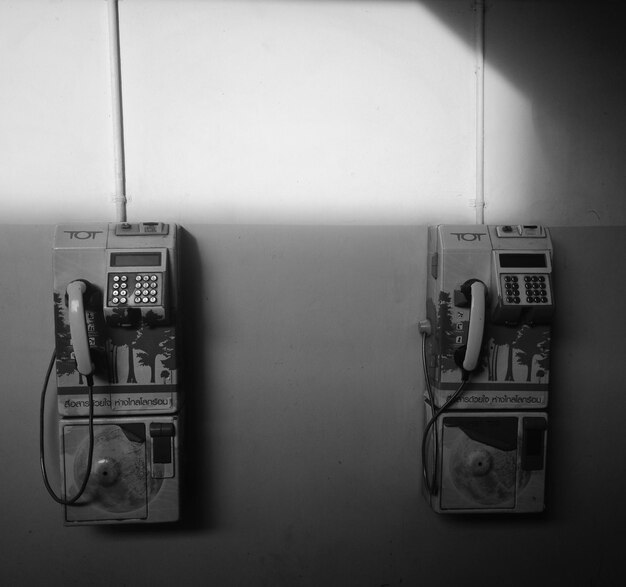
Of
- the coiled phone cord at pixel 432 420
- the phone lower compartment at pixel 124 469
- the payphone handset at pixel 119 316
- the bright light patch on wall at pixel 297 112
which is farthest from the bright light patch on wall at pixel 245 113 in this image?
the phone lower compartment at pixel 124 469

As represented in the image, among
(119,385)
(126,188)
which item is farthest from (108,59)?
(119,385)

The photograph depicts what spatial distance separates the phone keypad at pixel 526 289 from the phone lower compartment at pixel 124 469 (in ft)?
3.49

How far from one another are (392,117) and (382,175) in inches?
7.9

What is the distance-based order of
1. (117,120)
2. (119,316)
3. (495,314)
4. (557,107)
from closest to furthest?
(119,316), (495,314), (117,120), (557,107)

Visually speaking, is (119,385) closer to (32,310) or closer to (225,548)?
(32,310)

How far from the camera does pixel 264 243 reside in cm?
156

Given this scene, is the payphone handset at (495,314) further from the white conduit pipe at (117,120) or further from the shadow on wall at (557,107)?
the white conduit pipe at (117,120)

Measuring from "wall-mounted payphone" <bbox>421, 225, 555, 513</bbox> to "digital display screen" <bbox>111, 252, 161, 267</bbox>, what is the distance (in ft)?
2.82

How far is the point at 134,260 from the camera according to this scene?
134 cm

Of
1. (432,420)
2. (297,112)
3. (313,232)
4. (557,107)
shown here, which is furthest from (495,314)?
(297,112)

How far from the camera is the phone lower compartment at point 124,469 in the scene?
4.51 ft

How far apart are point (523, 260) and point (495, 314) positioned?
0.61 feet

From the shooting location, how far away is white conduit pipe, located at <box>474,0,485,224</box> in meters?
1.58

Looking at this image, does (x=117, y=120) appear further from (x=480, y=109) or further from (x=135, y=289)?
(x=480, y=109)
